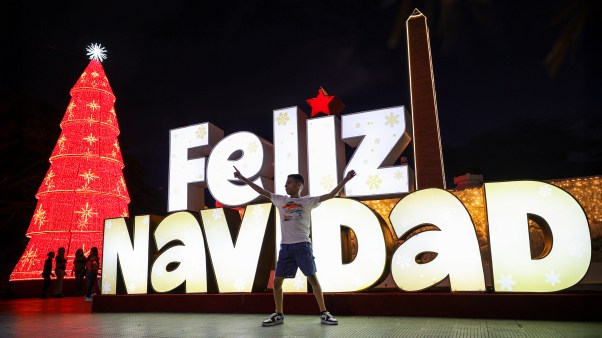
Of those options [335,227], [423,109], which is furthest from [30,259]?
[423,109]

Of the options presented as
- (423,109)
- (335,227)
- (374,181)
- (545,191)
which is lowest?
(335,227)

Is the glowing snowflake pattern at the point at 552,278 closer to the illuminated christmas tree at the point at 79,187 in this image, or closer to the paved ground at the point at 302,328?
the paved ground at the point at 302,328

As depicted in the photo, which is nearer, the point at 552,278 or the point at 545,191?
the point at 552,278

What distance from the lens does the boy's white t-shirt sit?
5.03 metres

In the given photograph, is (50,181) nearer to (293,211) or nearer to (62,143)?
(62,143)

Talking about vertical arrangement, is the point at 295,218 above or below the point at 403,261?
above

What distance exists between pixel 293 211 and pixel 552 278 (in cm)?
302

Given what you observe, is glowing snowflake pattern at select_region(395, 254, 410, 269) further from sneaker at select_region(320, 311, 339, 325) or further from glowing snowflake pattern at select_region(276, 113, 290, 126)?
glowing snowflake pattern at select_region(276, 113, 290, 126)

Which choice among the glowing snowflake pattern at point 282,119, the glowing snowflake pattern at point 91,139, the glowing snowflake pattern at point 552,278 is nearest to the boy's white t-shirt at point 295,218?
the glowing snowflake pattern at point 552,278

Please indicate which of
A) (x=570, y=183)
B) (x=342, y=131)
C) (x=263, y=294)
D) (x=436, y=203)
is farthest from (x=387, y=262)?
(x=570, y=183)

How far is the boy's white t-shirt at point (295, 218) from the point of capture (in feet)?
16.5

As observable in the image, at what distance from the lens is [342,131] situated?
30.6 feet

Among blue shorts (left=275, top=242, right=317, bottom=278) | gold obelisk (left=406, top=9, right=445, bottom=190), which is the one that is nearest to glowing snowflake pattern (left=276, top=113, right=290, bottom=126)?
blue shorts (left=275, top=242, right=317, bottom=278)

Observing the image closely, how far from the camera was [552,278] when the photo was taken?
488 centimetres
